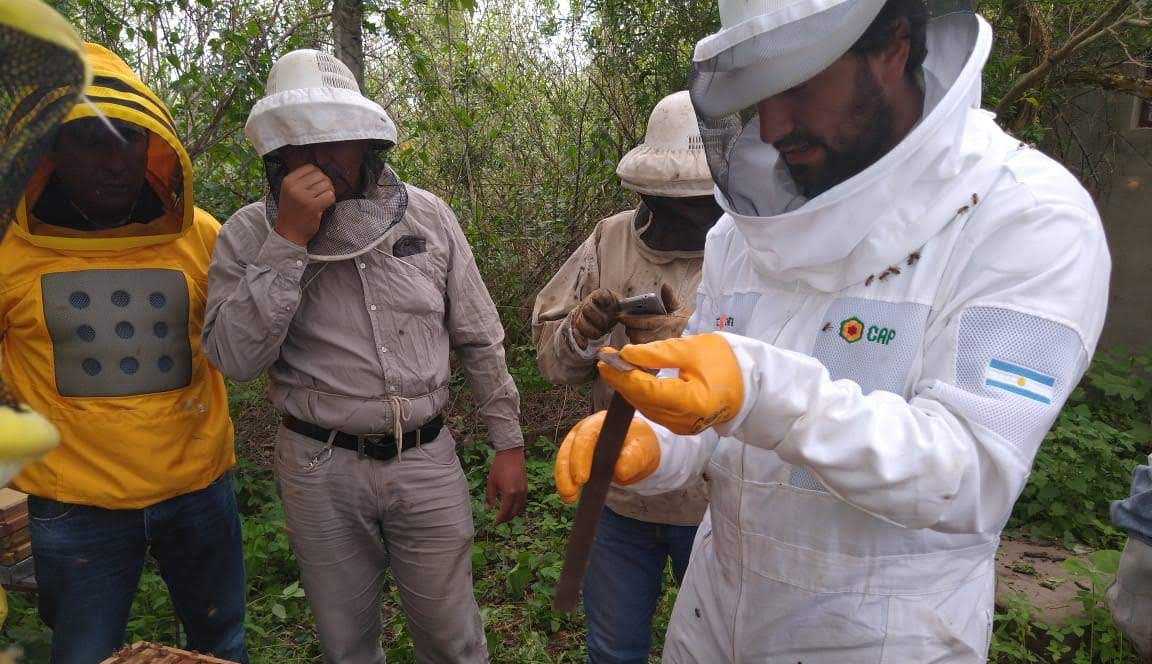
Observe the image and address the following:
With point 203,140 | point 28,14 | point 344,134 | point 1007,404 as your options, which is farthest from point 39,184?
point 1007,404

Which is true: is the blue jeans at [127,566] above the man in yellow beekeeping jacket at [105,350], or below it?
below

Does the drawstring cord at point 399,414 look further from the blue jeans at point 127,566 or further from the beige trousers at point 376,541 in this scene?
the blue jeans at point 127,566

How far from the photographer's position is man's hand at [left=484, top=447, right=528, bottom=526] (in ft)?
9.21

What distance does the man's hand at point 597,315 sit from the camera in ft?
7.56

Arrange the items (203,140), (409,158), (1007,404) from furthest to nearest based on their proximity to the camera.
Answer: (409,158) → (203,140) → (1007,404)

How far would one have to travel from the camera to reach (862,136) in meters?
1.40

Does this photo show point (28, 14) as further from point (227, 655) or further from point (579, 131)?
point (579, 131)

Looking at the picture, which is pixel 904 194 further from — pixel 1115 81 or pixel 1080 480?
pixel 1115 81

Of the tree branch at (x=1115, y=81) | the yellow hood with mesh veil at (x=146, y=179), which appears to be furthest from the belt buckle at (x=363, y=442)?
the tree branch at (x=1115, y=81)

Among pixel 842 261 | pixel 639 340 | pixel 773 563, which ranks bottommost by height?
pixel 773 563

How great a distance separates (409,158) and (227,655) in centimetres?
350

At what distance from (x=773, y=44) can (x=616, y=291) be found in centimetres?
124

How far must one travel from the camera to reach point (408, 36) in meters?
4.34

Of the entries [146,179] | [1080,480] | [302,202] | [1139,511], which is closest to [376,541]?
[302,202]
